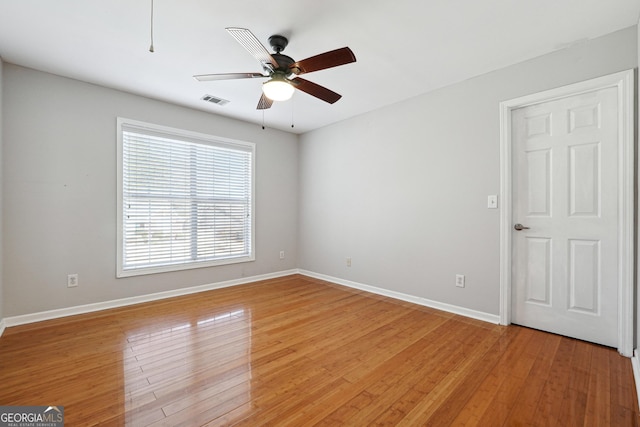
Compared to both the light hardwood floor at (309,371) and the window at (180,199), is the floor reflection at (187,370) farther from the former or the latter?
the window at (180,199)

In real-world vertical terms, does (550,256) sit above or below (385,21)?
below

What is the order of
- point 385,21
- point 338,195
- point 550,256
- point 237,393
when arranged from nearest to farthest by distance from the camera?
point 237,393, point 385,21, point 550,256, point 338,195

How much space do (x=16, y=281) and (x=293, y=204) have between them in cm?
361

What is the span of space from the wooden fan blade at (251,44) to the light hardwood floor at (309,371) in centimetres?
222

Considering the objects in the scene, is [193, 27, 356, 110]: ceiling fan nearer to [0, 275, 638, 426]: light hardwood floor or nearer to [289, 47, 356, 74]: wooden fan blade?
[289, 47, 356, 74]: wooden fan blade

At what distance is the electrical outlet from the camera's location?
121 inches

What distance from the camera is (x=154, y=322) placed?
9.49 feet

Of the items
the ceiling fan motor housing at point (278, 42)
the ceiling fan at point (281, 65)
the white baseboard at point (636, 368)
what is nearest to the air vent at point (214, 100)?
the ceiling fan at point (281, 65)

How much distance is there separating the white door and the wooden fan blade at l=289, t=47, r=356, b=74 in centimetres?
195

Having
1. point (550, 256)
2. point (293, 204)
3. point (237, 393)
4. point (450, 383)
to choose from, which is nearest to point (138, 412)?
point (237, 393)

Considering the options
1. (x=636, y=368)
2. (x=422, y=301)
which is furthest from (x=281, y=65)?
(x=636, y=368)

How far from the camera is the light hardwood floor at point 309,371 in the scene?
1590mm

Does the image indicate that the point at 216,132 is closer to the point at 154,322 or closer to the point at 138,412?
the point at 154,322

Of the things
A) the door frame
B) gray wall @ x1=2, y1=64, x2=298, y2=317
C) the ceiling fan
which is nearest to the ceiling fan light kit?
the ceiling fan
